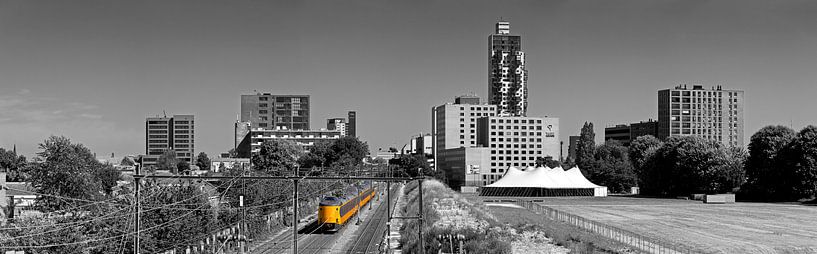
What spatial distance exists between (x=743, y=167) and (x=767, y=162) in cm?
1146

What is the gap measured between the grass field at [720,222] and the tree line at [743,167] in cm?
740

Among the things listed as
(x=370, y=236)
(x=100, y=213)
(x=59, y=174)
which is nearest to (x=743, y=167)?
(x=370, y=236)

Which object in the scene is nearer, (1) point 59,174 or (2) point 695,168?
(1) point 59,174

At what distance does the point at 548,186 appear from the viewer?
134500 millimetres

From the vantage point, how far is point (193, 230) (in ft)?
161

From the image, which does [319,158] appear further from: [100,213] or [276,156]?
[100,213]

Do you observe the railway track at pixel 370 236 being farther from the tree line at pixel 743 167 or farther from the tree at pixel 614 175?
the tree at pixel 614 175

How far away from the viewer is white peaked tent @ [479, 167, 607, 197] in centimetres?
13525

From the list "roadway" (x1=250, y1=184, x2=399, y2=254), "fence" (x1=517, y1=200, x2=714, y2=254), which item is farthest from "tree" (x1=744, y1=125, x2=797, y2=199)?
"roadway" (x1=250, y1=184, x2=399, y2=254)

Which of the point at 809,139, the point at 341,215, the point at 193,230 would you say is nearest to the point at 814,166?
the point at 809,139

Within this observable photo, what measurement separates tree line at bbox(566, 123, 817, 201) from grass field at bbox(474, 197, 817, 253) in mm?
7404

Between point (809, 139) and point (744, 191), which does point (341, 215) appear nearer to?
point (809, 139)

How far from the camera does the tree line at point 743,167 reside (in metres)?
104

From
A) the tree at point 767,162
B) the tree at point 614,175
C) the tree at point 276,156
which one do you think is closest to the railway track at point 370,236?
the tree at point 767,162
